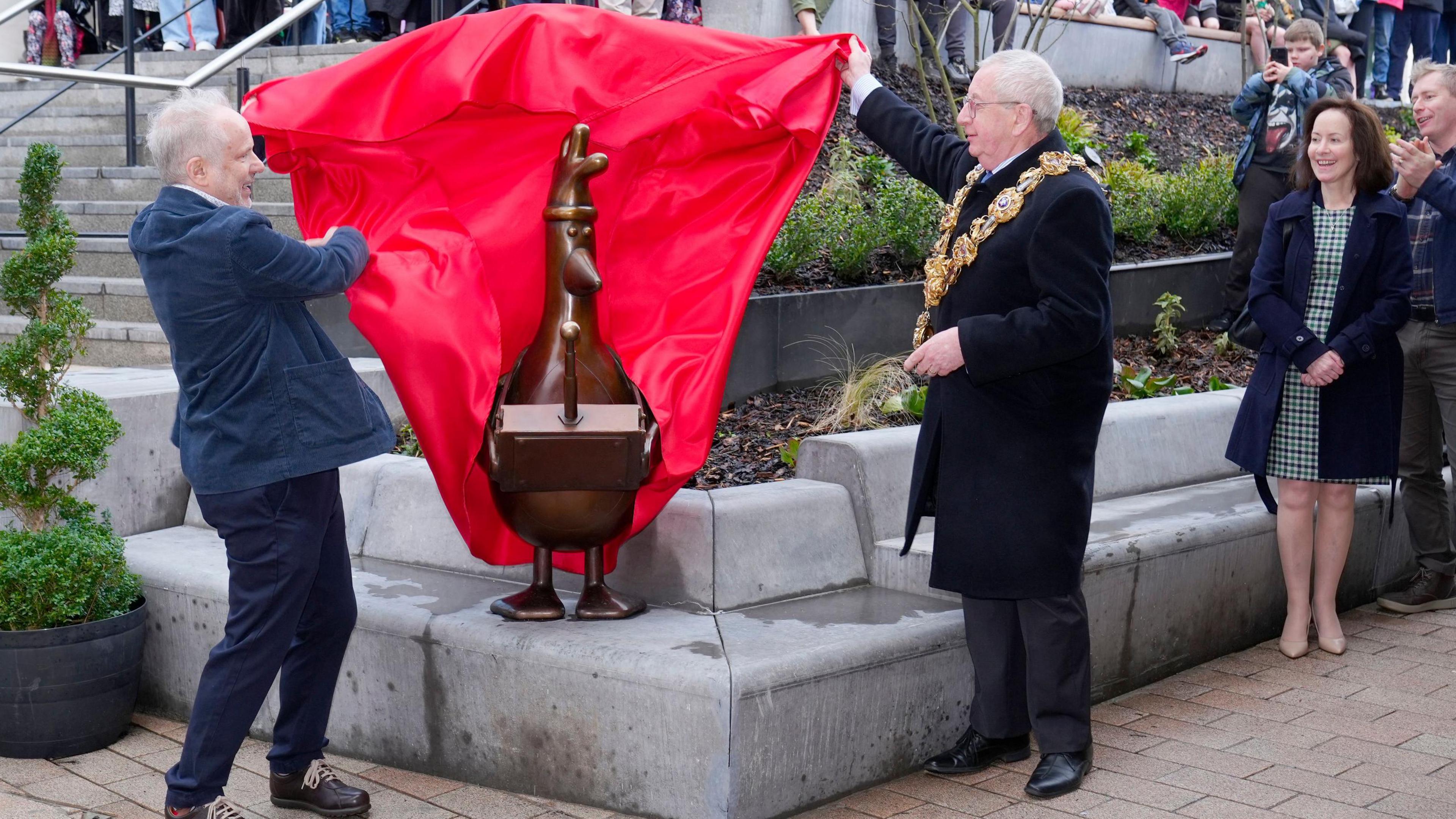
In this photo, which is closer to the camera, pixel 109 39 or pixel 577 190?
pixel 577 190

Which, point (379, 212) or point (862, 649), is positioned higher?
point (379, 212)

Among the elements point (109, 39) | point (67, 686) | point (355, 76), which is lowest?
point (67, 686)

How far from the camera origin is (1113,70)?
12984mm

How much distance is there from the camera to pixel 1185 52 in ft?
42.9

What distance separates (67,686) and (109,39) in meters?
9.12

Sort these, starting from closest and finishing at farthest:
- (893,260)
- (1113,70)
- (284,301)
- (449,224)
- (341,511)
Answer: (284,301) → (341,511) → (449,224) → (893,260) → (1113,70)

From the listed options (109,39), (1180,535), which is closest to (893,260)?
(1180,535)

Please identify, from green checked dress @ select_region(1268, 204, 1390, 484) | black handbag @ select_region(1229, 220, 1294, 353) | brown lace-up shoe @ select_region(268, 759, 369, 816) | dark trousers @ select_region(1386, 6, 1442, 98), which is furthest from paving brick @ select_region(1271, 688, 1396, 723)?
dark trousers @ select_region(1386, 6, 1442, 98)

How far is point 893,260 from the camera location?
725cm

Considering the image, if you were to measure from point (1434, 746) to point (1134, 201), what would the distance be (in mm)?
5166

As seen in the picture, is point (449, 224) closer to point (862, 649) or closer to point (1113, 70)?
point (862, 649)

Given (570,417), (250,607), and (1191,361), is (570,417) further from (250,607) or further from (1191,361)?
(1191,361)

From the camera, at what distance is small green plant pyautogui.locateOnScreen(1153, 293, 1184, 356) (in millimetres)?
7793

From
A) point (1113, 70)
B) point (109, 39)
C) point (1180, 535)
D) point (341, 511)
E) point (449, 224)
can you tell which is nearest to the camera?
point (341, 511)
